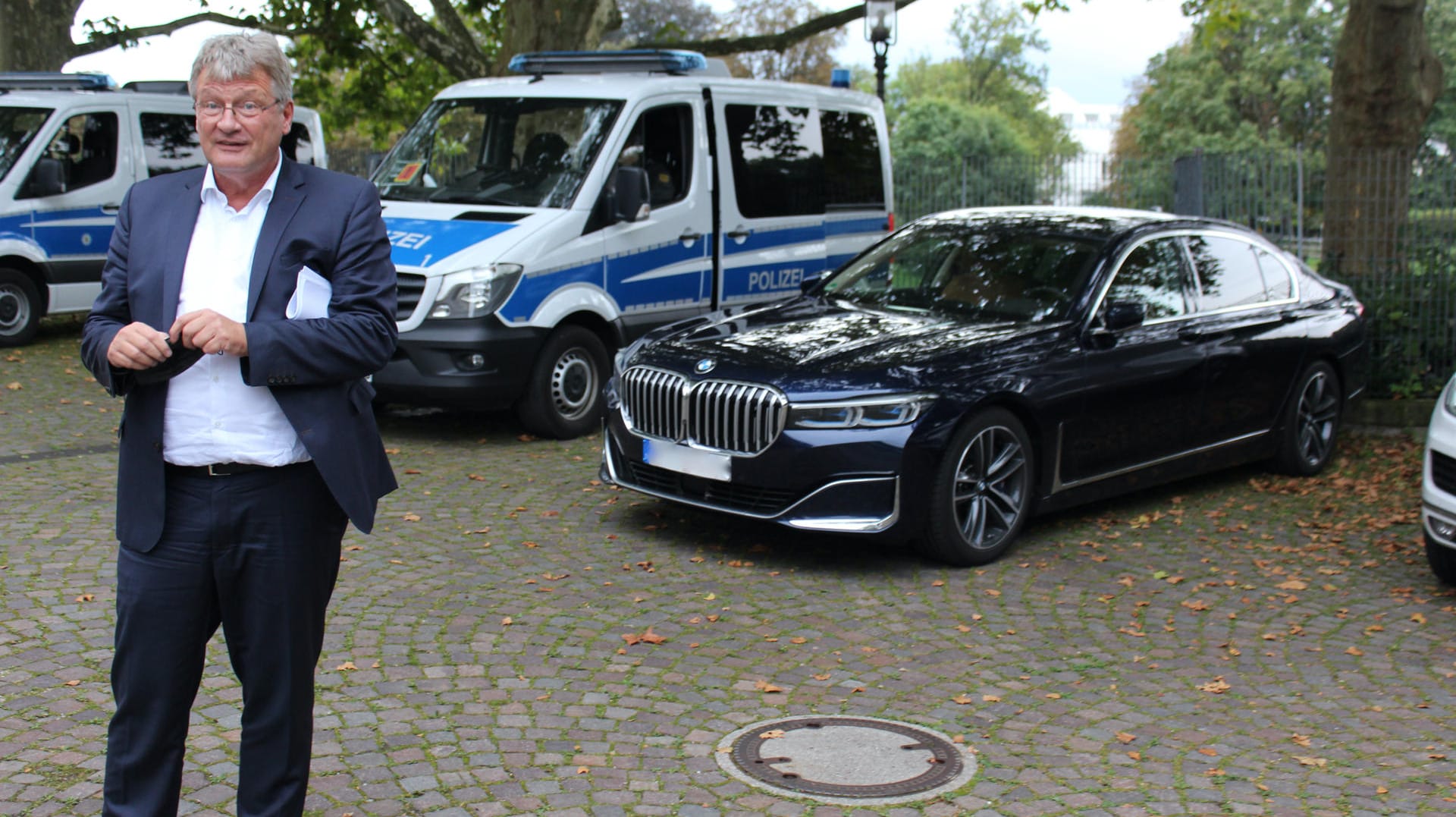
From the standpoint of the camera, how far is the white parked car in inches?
260

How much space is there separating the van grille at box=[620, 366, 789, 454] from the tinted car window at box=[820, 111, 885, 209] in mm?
4743

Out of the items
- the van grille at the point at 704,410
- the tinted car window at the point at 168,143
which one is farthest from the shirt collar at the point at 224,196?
the tinted car window at the point at 168,143

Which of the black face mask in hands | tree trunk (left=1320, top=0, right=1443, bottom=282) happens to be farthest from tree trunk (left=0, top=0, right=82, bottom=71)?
the black face mask in hands

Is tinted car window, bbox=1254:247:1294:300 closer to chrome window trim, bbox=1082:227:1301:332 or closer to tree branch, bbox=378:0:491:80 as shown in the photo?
→ chrome window trim, bbox=1082:227:1301:332

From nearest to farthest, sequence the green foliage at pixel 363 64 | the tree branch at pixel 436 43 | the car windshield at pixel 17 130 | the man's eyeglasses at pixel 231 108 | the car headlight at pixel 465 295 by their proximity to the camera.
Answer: the man's eyeglasses at pixel 231 108 < the car headlight at pixel 465 295 < the car windshield at pixel 17 130 < the tree branch at pixel 436 43 < the green foliage at pixel 363 64

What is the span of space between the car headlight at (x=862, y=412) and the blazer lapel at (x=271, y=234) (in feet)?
12.3

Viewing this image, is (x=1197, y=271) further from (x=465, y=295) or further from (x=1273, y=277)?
(x=465, y=295)

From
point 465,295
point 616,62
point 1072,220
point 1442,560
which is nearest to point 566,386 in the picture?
point 465,295

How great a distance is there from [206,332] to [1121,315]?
549 centimetres

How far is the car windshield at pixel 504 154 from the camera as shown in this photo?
10.2m

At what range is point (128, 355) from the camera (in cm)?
309

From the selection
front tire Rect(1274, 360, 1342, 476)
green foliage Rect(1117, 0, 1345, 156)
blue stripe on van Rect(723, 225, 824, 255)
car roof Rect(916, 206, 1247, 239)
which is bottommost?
front tire Rect(1274, 360, 1342, 476)

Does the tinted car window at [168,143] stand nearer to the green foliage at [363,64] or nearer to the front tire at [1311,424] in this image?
the green foliage at [363,64]

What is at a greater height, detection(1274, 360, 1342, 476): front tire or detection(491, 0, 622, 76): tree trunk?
detection(491, 0, 622, 76): tree trunk
